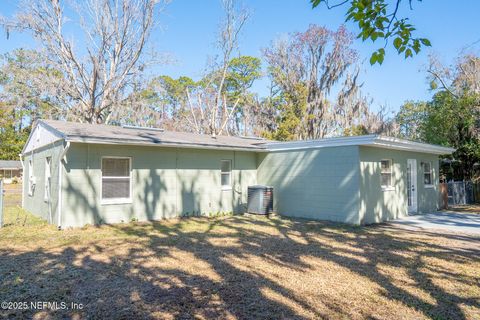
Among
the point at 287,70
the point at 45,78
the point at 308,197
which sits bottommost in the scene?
the point at 308,197

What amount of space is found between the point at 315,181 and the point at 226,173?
11.3 ft

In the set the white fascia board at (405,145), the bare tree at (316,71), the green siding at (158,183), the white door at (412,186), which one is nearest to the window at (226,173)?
the green siding at (158,183)

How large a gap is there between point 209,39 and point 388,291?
23575 mm

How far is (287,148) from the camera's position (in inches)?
484

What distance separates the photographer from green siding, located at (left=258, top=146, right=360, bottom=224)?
33.4 ft

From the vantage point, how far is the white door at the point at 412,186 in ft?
41.8

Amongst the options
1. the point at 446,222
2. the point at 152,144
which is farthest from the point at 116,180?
the point at 446,222

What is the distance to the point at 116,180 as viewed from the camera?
10.0m

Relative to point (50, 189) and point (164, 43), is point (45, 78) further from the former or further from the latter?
point (50, 189)

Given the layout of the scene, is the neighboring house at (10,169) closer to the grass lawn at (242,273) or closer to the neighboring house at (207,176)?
the neighboring house at (207,176)

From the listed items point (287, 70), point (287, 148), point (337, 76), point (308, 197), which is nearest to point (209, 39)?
point (287, 70)

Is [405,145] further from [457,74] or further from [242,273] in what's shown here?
[457,74]

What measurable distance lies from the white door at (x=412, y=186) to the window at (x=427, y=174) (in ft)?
2.84

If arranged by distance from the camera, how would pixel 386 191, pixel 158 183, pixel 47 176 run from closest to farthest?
pixel 47 176 → pixel 158 183 → pixel 386 191
